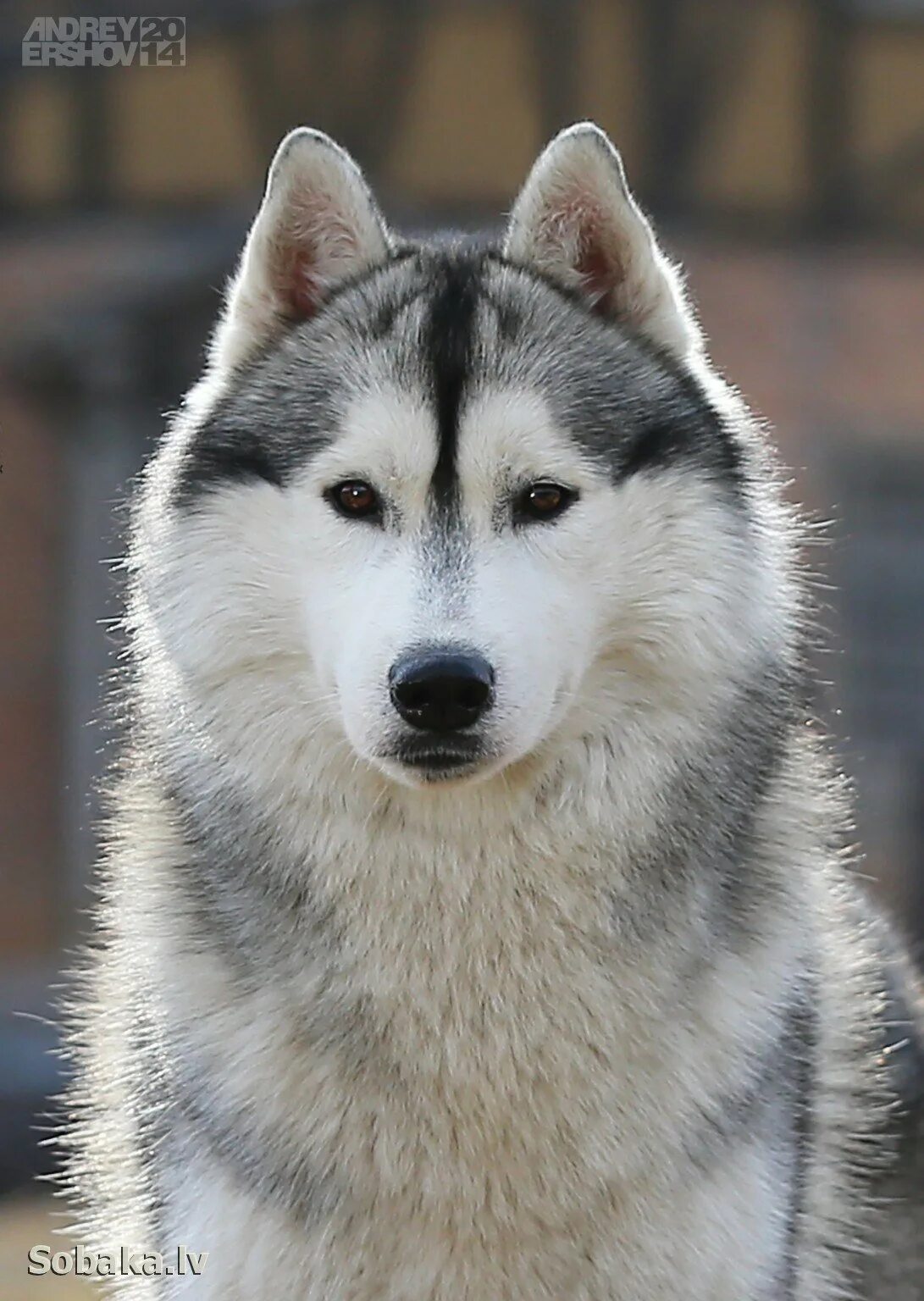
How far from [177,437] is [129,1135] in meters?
1.54

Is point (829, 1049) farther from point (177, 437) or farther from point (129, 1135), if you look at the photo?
point (177, 437)

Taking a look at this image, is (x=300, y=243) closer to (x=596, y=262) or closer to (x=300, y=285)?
(x=300, y=285)

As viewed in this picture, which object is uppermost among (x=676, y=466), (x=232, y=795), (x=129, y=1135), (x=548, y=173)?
(x=548, y=173)

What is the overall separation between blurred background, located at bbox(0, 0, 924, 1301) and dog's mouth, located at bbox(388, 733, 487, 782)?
375 inches

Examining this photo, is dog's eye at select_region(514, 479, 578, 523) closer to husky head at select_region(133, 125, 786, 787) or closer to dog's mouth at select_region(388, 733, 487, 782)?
husky head at select_region(133, 125, 786, 787)

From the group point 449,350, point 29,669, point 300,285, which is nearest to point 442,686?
point 449,350

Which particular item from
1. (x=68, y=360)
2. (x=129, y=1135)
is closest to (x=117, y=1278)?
(x=129, y=1135)

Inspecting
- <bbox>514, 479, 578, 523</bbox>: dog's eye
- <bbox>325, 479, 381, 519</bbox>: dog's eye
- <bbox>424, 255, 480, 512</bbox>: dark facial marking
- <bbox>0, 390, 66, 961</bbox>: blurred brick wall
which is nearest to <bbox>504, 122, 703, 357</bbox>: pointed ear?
<bbox>424, 255, 480, 512</bbox>: dark facial marking

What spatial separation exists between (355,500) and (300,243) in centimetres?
72

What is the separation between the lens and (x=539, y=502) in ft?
14.0

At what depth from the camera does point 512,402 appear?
4312 millimetres

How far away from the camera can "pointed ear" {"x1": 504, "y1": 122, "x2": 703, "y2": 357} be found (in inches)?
179

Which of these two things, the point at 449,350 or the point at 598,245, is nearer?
the point at 449,350

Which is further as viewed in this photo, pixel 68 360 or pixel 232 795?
pixel 68 360
